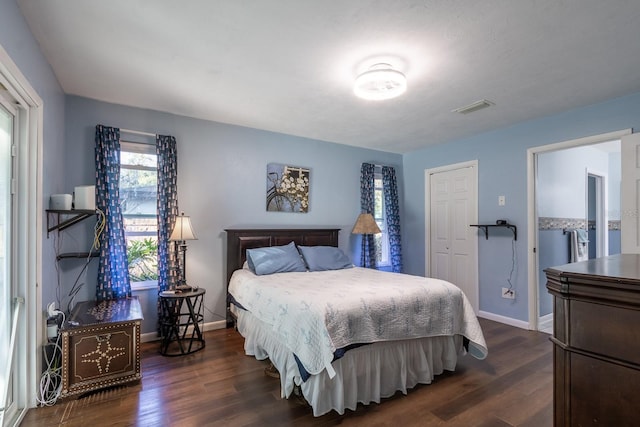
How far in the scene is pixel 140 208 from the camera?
11.1 feet

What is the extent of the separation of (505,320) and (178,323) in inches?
152

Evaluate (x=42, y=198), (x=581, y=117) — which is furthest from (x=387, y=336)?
(x=581, y=117)

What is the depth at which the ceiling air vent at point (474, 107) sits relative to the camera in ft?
10.5

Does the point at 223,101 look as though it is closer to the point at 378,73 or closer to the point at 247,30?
the point at 247,30

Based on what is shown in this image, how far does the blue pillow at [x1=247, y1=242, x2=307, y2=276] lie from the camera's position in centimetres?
344

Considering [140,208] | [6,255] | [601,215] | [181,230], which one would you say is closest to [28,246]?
[6,255]

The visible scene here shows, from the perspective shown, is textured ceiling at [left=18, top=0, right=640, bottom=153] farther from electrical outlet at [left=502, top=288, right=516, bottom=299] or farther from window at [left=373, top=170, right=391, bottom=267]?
electrical outlet at [left=502, top=288, right=516, bottom=299]

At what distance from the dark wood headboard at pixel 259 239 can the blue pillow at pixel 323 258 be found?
0.82 feet

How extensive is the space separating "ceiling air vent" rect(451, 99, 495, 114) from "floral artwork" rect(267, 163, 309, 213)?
207 cm

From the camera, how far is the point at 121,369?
7.88 feet

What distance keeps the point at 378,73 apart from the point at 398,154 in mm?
3246

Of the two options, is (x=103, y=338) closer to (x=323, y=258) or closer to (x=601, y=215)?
(x=323, y=258)

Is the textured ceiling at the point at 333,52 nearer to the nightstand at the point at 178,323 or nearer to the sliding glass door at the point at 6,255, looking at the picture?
the sliding glass door at the point at 6,255

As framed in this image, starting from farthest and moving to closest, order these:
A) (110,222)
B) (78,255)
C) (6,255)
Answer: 1. (110,222)
2. (78,255)
3. (6,255)
